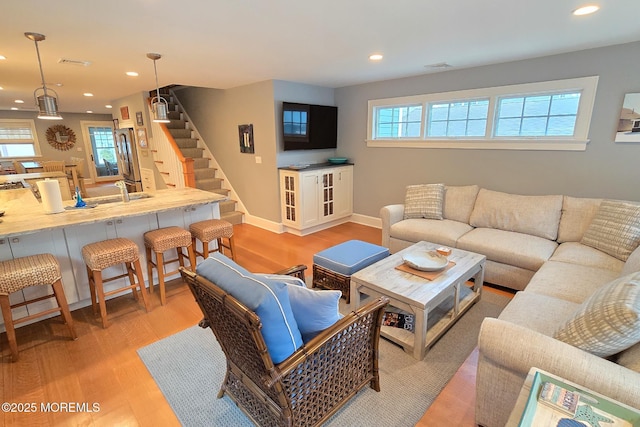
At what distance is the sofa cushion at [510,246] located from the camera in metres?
2.73

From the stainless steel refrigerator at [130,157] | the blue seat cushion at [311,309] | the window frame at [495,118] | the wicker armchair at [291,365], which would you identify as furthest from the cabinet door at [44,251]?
the stainless steel refrigerator at [130,157]

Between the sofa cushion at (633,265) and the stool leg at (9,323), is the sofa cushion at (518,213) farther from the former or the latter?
the stool leg at (9,323)

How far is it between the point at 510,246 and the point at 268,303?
8.66 ft

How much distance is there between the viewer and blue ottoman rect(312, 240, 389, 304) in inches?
104

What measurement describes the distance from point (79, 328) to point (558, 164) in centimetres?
489

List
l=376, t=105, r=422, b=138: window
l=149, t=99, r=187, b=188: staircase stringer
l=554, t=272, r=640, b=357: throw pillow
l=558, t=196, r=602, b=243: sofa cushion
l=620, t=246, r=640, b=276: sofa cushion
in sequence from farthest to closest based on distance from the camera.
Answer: l=149, t=99, r=187, b=188: staircase stringer → l=376, t=105, r=422, b=138: window → l=558, t=196, r=602, b=243: sofa cushion → l=620, t=246, r=640, b=276: sofa cushion → l=554, t=272, r=640, b=357: throw pillow

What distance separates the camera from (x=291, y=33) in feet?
7.88

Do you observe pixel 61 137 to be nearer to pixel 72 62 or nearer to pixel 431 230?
pixel 72 62

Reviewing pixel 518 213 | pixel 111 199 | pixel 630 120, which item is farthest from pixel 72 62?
pixel 630 120

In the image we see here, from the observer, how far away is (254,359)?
1.35 metres

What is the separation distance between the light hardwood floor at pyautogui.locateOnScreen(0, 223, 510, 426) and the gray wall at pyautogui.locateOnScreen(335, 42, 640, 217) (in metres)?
2.46

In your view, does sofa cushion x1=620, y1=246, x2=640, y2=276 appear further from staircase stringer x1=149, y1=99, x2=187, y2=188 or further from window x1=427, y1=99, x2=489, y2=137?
staircase stringer x1=149, y1=99, x2=187, y2=188

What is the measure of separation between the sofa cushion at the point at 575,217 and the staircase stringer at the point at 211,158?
4459 millimetres

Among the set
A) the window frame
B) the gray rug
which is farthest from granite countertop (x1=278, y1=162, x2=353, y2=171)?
the gray rug
